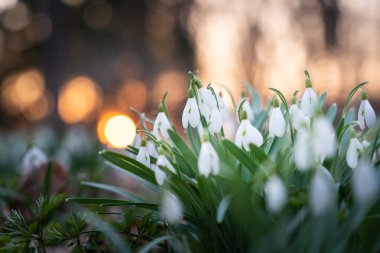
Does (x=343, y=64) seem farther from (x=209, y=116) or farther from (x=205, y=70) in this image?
(x=209, y=116)

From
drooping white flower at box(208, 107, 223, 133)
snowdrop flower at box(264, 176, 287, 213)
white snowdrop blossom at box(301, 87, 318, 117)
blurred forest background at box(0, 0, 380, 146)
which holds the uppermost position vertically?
blurred forest background at box(0, 0, 380, 146)

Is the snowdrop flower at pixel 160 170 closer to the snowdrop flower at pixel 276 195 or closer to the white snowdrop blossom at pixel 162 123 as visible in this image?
the white snowdrop blossom at pixel 162 123

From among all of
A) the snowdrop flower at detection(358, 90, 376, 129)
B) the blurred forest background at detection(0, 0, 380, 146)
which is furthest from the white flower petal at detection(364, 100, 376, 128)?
the blurred forest background at detection(0, 0, 380, 146)

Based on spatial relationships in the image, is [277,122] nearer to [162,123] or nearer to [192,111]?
[192,111]

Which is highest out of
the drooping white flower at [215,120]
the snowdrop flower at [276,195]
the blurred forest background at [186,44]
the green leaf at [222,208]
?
the blurred forest background at [186,44]

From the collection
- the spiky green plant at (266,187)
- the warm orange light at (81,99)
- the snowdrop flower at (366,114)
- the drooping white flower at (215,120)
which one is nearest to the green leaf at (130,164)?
the spiky green plant at (266,187)

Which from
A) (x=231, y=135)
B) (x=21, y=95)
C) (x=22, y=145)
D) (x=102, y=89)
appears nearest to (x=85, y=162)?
(x=22, y=145)

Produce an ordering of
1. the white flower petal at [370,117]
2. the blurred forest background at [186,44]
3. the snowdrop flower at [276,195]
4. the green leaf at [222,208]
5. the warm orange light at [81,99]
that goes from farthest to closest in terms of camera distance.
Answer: the warm orange light at [81,99]
the blurred forest background at [186,44]
the white flower petal at [370,117]
the green leaf at [222,208]
the snowdrop flower at [276,195]

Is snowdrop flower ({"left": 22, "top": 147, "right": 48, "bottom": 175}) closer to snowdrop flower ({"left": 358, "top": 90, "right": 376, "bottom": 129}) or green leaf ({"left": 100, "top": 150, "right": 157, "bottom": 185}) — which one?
green leaf ({"left": 100, "top": 150, "right": 157, "bottom": 185})
